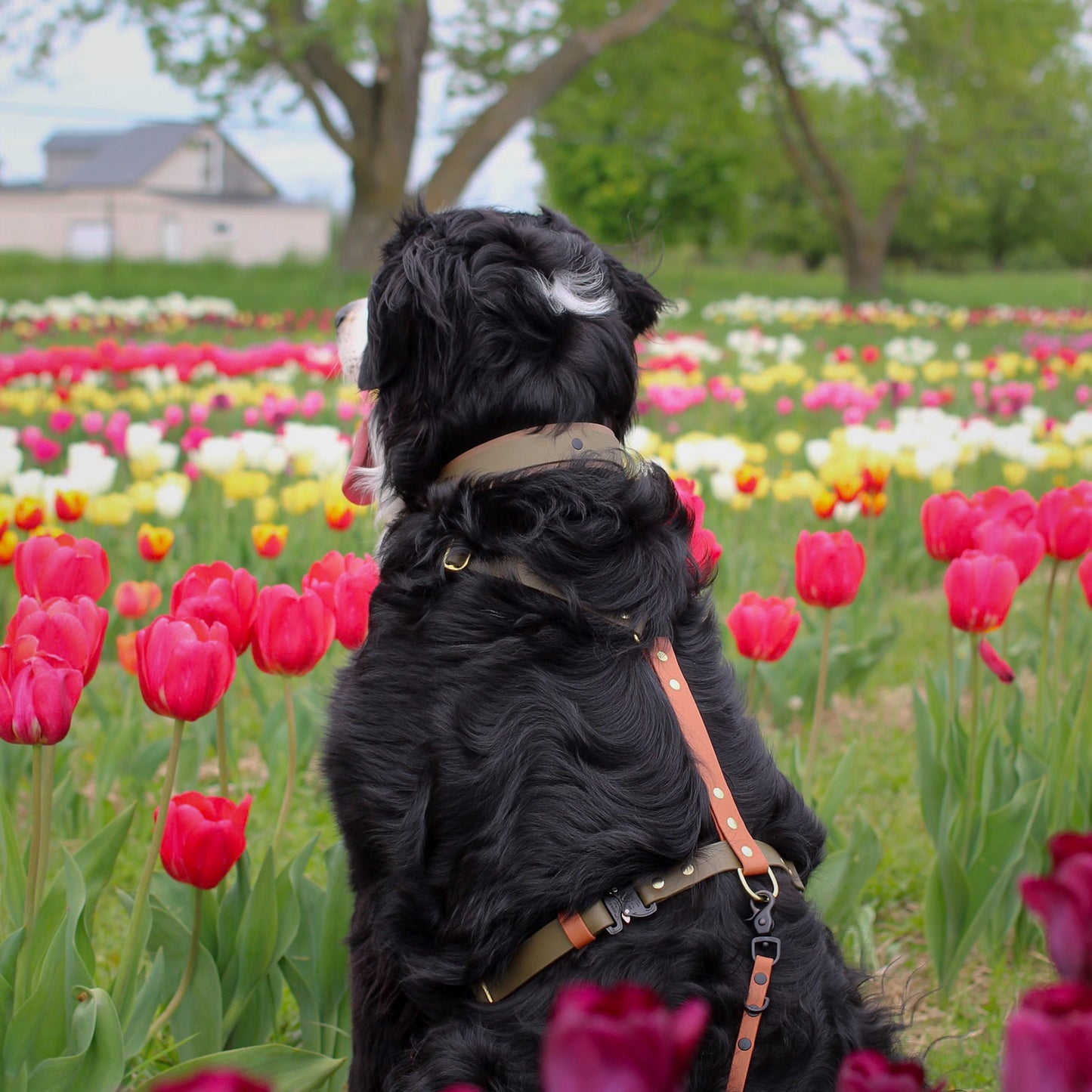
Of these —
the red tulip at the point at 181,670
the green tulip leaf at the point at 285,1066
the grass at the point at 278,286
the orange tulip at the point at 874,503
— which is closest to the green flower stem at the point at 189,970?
the green tulip leaf at the point at 285,1066

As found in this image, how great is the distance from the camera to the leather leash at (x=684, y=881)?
4.70 feet

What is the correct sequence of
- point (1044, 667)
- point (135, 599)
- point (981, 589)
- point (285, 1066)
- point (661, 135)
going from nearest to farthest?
point (285, 1066)
point (981, 589)
point (1044, 667)
point (135, 599)
point (661, 135)

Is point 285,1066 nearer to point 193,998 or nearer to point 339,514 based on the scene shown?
point 193,998

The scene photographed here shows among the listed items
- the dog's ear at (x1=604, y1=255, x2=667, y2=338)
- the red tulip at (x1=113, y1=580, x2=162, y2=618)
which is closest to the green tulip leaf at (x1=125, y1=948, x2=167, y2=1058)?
the red tulip at (x1=113, y1=580, x2=162, y2=618)

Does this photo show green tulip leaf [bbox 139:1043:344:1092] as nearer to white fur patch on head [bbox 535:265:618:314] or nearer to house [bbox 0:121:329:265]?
white fur patch on head [bbox 535:265:618:314]

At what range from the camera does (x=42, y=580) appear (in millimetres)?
1891

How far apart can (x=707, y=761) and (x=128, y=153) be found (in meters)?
67.8

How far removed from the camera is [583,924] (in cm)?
148

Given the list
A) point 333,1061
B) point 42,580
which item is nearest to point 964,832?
point 333,1061

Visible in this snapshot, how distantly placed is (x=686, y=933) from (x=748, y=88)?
104 ft

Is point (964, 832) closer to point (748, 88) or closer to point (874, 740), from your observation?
point (874, 740)

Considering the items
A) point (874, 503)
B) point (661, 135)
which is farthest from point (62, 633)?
point (661, 135)

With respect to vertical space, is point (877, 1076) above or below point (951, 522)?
above

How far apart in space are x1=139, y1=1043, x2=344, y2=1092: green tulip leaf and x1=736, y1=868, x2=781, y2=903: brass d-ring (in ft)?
2.12
